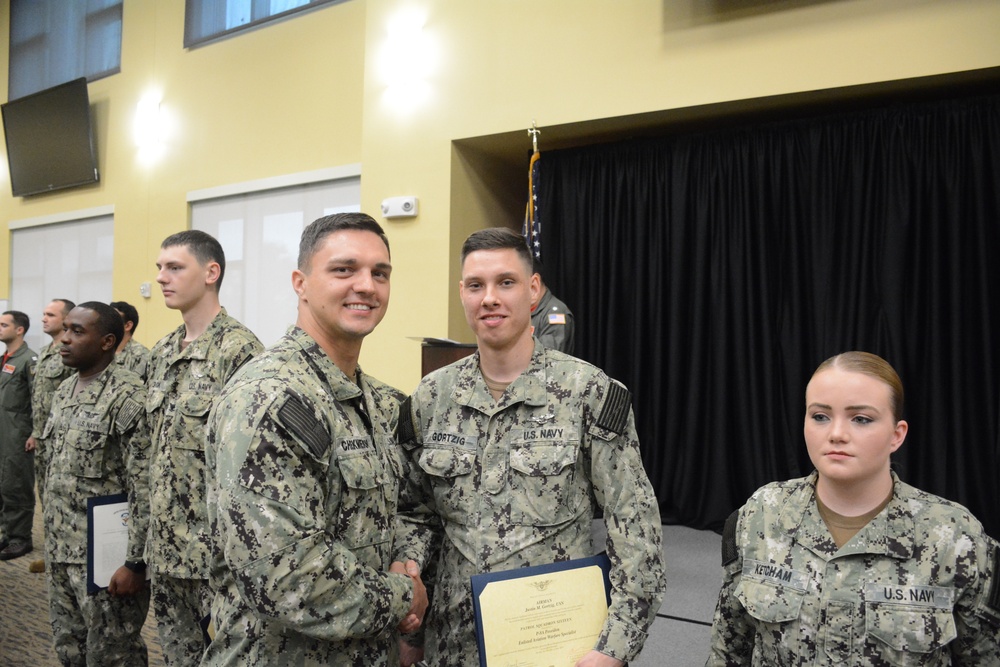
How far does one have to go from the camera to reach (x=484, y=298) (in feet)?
5.25

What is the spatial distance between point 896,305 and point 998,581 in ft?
9.35

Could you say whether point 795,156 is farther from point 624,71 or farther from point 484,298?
point 484,298

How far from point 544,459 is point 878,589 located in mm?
701

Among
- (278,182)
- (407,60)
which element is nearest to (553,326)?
(407,60)

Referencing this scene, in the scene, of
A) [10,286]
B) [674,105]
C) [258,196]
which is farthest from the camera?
[10,286]

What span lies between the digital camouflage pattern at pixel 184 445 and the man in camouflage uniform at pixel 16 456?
9.88 ft

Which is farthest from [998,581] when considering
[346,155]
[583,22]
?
[346,155]

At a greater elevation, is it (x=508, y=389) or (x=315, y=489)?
(x=508, y=389)

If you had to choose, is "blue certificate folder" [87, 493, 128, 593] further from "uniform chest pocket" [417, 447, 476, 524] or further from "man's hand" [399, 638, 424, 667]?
"uniform chest pocket" [417, 447, 476, 524]

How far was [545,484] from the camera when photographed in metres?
1.54

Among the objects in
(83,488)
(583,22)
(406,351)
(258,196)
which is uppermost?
(583,22)

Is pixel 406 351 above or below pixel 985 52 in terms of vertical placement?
below

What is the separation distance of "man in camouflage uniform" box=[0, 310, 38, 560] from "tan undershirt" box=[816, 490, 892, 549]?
193 inches

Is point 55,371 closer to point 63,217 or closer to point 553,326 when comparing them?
point 553,326
